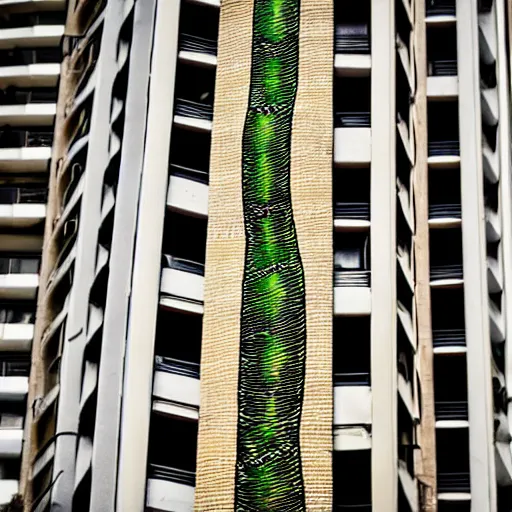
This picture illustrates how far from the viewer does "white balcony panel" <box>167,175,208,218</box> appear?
2341 cm

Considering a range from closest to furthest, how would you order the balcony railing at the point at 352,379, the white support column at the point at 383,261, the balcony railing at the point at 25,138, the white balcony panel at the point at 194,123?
1. the white support column at the point at 383,261
2. the balcony railing at the point at 352,379
3. the white balcony panel at the point at 194,123
4. the balcony railing at the point at 25,138

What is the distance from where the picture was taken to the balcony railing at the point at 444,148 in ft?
81.5

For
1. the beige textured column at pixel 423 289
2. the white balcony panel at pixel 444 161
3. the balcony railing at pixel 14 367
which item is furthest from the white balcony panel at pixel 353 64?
the balcony railing at pixel 14 367

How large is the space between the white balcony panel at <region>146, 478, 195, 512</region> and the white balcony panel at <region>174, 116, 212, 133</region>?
23.7ft

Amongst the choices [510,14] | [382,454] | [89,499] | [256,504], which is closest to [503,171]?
[510,14]

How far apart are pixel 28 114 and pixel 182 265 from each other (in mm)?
6256

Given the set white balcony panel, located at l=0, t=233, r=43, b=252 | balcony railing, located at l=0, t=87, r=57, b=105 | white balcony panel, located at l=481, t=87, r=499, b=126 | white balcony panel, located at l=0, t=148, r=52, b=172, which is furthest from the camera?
balcony railing, located at l=0, t=87, r=57, b=105

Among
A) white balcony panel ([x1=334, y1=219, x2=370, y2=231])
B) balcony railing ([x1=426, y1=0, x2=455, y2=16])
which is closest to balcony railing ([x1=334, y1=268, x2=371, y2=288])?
white balcony panel ([x1=334, y1=219, x2=370, y2=231])

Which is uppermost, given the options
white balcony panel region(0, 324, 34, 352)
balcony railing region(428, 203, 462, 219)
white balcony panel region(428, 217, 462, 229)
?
balcony railing region(428, 203, 462, 219)

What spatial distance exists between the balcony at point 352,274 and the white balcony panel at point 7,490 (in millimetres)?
7940

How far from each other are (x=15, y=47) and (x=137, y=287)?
320 inches

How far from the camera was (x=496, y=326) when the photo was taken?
952 inches

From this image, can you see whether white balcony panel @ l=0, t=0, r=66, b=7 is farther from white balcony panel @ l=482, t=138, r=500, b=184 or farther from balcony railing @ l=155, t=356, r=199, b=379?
white balcony panel @ l=482, t=138, r=500, b=184

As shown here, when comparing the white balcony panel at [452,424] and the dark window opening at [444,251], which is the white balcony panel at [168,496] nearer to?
the white balcony panel at [452,424]
